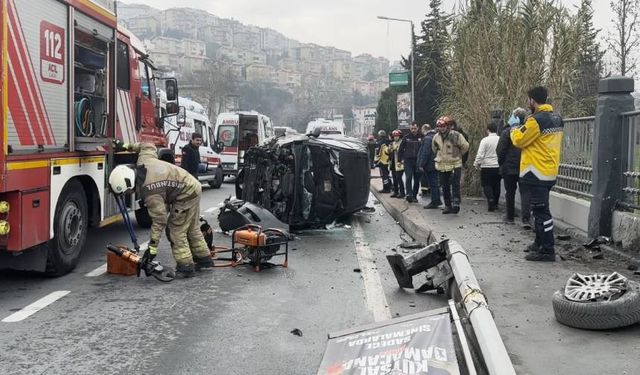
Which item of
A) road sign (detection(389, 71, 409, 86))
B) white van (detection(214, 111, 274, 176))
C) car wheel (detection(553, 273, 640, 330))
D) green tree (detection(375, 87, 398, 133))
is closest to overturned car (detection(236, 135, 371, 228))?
car wheel (detection(553, 273, 640, 330))

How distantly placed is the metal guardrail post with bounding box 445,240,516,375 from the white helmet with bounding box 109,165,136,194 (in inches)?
140

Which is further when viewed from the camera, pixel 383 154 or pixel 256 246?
pixel 383 154

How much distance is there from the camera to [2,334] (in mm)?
4758

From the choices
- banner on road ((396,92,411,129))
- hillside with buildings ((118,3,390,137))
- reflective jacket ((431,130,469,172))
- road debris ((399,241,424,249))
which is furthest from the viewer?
hillside with buildings ((118,3,390,137))

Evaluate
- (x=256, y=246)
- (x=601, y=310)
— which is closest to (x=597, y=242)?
(x=601, y=310)

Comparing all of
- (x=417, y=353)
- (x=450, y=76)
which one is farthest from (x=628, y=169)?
(x=450, y=76)

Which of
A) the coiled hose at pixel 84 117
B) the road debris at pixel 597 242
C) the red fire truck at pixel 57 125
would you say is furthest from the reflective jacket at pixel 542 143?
the coiled hose at pixel 84 117

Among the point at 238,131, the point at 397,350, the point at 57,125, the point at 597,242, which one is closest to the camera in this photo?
the point at 397,350

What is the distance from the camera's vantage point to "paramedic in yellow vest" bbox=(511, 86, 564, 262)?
665 centimetres

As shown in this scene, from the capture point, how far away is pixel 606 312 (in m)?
4.29

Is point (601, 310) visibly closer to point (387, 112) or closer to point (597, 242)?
point (597, 242)

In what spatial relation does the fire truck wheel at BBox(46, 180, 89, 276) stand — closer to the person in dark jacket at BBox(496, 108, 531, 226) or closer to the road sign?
the person in dark jacket at BBox(496, 108, 531, 226)

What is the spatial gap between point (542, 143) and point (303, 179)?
4016 mm

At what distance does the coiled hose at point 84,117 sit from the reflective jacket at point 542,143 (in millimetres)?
4932
